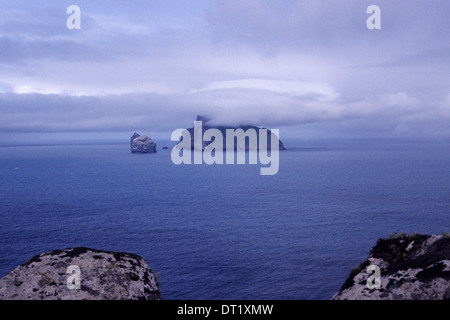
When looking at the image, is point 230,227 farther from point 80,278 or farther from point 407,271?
point 407,271

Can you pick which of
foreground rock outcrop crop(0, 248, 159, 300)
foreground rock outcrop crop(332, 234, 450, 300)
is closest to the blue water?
foreground rock outcrop crop(0, 248, 159, 300)

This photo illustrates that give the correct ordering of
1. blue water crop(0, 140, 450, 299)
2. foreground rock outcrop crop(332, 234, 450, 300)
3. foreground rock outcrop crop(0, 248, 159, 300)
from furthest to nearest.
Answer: blue water crop(0, 140, 450, 299)
foreground rock outcrop crop(0, 248, 159, 300)
foreground rock outcrop crop(332, 234, 450, 300)

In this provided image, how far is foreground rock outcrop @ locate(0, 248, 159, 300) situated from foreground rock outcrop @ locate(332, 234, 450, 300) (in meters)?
10.6

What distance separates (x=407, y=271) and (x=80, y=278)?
16.3 m

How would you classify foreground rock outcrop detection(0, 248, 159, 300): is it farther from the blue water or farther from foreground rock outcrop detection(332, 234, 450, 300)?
the blue water

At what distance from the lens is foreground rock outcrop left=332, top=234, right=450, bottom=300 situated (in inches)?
624

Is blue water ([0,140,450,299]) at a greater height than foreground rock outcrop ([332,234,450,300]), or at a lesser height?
lesser

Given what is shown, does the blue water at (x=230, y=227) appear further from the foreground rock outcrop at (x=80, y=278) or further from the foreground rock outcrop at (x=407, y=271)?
the foreground rock outcrop at (x=407, y=271)

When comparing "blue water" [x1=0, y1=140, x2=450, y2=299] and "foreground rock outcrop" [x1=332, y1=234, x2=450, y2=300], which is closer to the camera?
"foreground rock outcrop" [x1=332, y1=234, x2=450, y2=300]

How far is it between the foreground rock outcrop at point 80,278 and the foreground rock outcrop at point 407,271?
34.6ft

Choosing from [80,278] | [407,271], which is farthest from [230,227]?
[407,271]

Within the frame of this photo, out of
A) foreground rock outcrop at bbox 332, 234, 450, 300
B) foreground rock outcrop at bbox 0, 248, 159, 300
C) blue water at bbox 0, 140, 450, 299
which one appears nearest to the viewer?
foreground rock outcrop at bbox 332, 234, 450, 300
